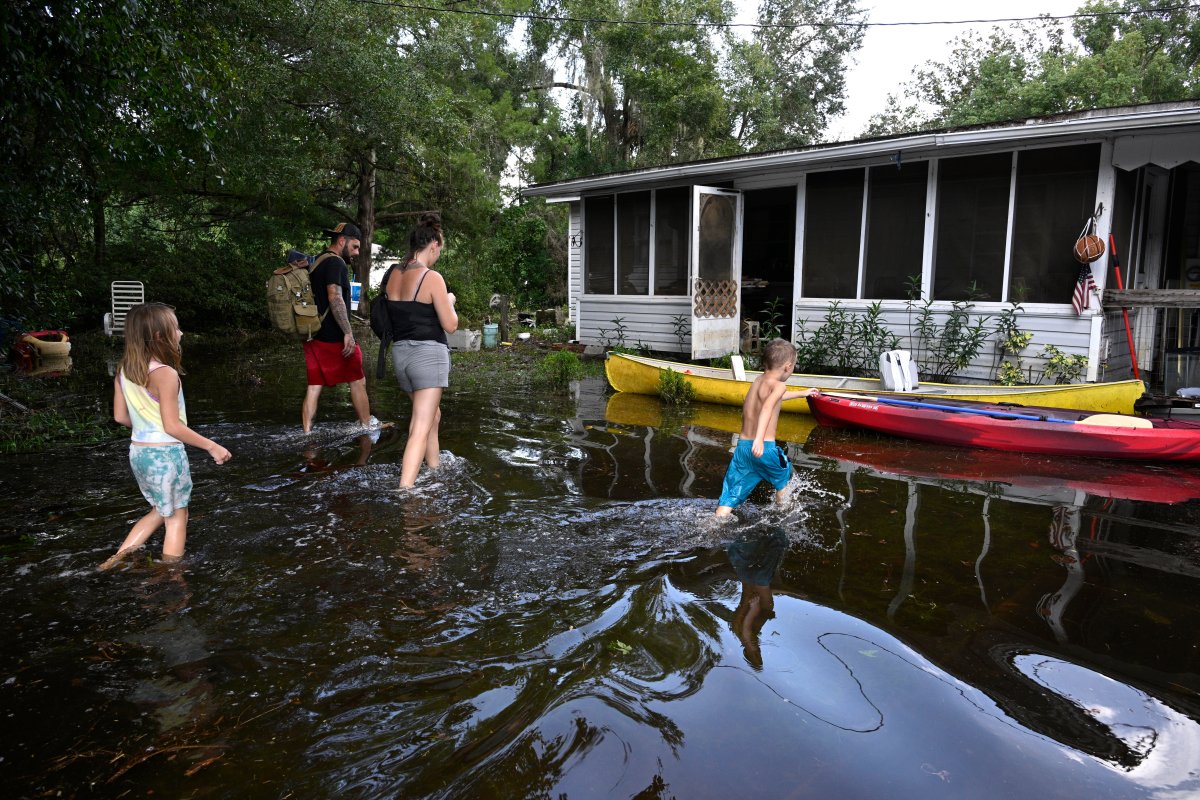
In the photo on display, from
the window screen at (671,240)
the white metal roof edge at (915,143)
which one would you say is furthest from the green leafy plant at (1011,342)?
the window screen at (671,240)

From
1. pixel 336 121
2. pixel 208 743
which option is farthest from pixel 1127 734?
pixel 336 121

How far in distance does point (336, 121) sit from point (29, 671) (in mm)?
13218

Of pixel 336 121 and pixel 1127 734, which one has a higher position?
pixel 336 121

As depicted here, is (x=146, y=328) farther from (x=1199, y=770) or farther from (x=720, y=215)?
(x=720, y=215)

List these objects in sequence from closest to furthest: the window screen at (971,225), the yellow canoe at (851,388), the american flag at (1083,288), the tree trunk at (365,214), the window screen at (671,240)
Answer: the yellow canoe at (851,388) < the american flag at (1083,288) < the window screen at (971,225) < the window screen at (671,240) < the tree trunk at (365,214)

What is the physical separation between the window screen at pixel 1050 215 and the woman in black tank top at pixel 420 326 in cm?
767

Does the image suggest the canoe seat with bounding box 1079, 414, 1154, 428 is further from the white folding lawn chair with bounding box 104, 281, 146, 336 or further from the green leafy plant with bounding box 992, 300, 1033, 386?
the white folding lawn chair with bounding box 104, 281, 146, 336

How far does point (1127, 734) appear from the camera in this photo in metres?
2.74

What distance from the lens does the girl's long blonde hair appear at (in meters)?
3.68

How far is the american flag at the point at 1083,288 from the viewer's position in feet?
29.3

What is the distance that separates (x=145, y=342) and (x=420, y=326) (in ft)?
6.52

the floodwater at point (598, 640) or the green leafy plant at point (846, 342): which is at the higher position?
the green leafy plant at point (846, 342)

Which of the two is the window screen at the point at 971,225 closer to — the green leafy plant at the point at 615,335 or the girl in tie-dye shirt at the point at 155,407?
the green leafy plant at the point at 615,335

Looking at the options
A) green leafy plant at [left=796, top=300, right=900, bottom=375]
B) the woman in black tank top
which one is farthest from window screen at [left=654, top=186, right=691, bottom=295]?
the woman in black tank top
